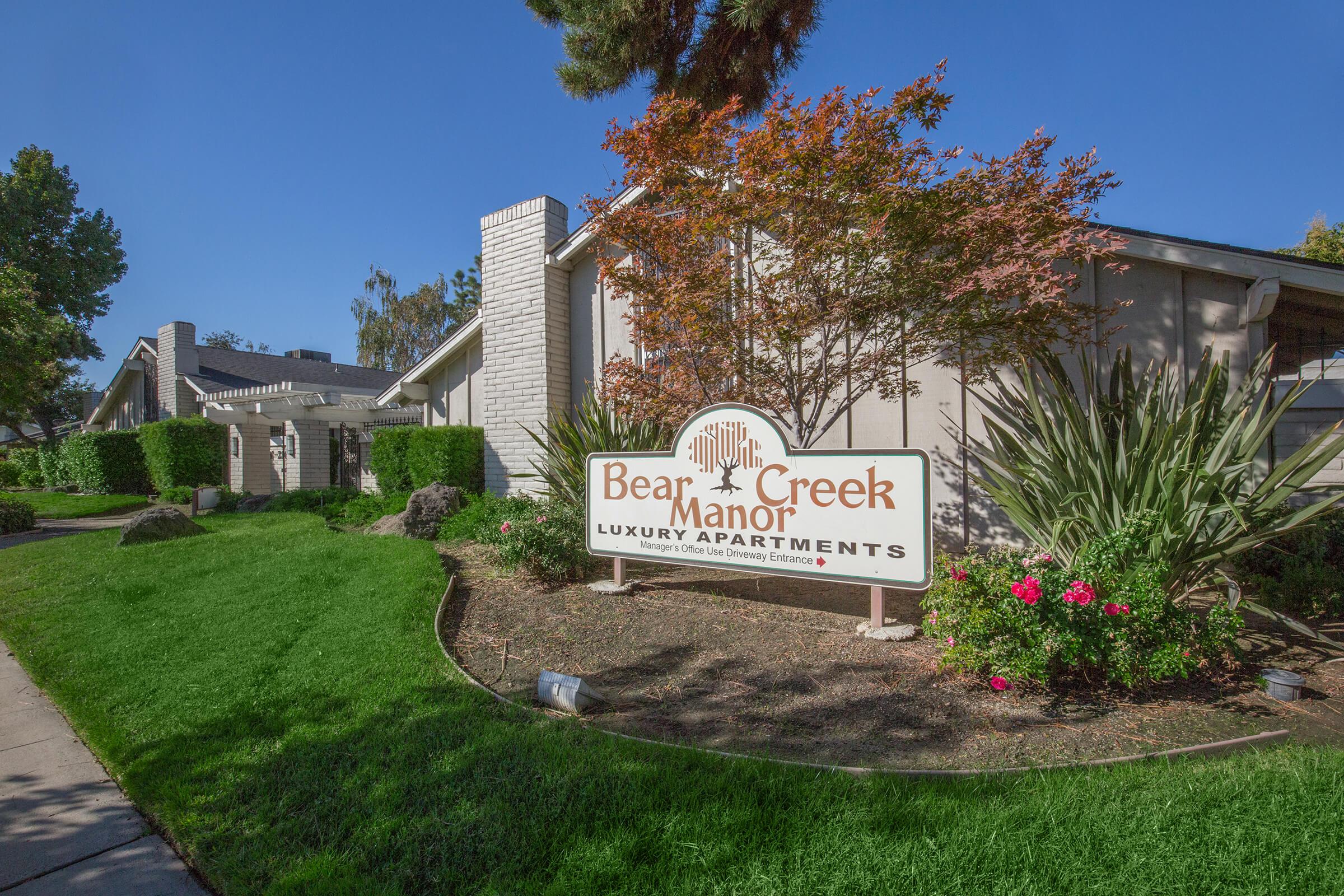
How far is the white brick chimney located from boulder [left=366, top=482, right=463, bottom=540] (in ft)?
3.05

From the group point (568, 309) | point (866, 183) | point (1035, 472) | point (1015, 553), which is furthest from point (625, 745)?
point (568, 309)

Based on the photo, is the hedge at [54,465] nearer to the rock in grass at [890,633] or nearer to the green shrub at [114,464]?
the green shrub at [114,464]

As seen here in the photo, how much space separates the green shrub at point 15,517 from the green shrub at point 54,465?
1095 centimetres

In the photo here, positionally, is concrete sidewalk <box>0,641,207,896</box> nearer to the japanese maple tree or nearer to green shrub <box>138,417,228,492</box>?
the japanese maple tree

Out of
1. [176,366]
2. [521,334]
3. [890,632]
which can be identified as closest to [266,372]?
[176,366]

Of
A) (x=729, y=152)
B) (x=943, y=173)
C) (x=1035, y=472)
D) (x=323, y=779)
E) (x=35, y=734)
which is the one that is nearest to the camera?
(x=323, y=779)

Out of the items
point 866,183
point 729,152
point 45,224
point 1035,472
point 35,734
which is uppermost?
point 45,224

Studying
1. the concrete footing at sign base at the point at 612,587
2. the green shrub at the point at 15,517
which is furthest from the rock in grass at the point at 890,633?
the green shrub at the point at 15,517

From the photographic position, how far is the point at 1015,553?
4.14 metres

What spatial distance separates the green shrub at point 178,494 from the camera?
1595 cm

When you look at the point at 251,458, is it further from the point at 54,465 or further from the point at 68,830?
the point at 68,830

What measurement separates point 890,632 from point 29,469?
31887mm

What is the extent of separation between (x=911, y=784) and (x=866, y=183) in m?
4.03

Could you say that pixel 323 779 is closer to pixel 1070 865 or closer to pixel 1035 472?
pixel 1070 865
